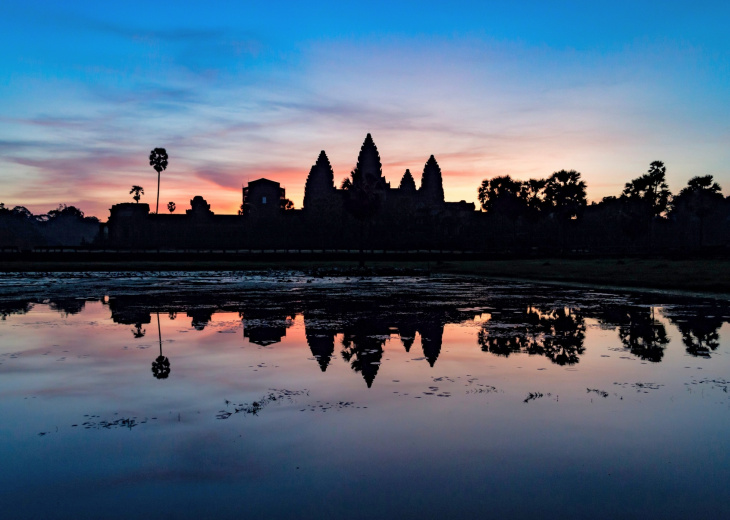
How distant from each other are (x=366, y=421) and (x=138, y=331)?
10.4 metres

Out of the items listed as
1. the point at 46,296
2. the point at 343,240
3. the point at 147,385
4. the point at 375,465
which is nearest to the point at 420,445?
the point at 375,465

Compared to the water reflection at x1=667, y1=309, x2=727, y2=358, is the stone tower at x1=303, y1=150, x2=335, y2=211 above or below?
above

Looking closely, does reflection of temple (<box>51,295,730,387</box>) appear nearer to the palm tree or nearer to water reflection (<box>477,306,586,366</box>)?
water reflection (<box>477,306,586,366</box>)

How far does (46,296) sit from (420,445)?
25404 mm

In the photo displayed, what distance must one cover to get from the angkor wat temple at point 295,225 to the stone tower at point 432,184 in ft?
51.5

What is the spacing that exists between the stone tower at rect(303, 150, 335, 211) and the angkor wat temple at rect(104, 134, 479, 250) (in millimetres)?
1146

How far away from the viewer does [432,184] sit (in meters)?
148

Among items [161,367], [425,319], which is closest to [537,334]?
[425,319]

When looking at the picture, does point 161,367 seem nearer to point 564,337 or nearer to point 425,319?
point 425,319

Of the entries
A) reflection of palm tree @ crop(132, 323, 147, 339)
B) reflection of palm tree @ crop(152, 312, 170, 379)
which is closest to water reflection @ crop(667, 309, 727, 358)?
reflection of palm tree @ crop(152, 312, 170, 379)

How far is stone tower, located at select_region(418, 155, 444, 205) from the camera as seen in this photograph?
147125 millimetres

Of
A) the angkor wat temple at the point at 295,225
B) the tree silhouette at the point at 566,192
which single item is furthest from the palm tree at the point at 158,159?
the tree silhouette at the point at 566,192

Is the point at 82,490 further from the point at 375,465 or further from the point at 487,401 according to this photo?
the point at 487,401

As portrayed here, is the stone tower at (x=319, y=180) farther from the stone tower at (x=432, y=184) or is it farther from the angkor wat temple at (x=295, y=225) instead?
the stone tower at (x=432, y=184)
